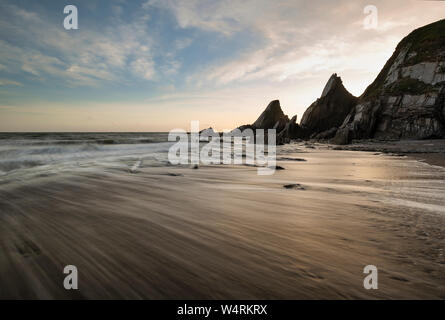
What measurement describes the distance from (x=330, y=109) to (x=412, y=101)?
21.7 meters

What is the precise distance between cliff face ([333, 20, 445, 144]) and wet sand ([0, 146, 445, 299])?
2536cm

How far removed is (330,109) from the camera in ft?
157

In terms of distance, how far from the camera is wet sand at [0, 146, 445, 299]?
55.6 inches

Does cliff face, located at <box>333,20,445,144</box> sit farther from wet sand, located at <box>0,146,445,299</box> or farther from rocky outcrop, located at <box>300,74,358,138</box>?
wet sand, located at <box>0,146,445,299</box>

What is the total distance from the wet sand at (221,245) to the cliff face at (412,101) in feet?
83.2

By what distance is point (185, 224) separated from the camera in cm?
250

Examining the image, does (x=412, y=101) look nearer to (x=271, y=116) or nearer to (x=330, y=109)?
(x=330, y=109)

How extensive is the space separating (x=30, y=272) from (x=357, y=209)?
→ 3510 millimetres

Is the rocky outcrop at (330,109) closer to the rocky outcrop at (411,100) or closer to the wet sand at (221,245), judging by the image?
the rocky outcrop at (411,100)

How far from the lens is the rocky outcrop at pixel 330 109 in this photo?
157ft

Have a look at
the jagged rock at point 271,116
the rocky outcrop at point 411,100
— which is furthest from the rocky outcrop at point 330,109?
the jagged rock at point 271,116

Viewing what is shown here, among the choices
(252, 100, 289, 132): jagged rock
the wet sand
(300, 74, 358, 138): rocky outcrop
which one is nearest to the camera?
the wet sand

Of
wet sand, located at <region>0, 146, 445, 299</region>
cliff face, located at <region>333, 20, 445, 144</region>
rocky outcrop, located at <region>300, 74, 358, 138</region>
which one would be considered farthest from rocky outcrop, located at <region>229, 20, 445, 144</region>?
wet sand, located at <region>0, 146, 445, 299</region>

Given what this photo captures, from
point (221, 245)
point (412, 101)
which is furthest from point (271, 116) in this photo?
point (221, 245)
